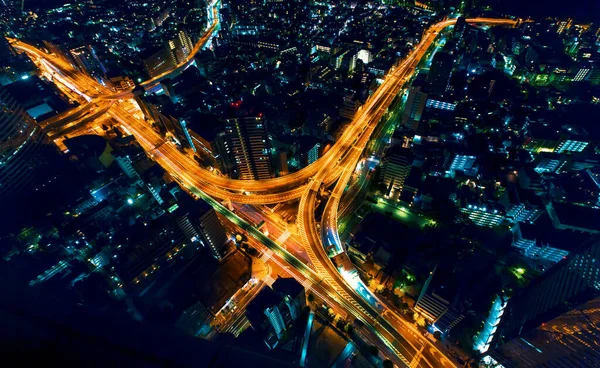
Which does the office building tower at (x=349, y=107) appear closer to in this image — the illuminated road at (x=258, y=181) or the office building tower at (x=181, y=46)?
the illuminated road at (x=258, y=181)

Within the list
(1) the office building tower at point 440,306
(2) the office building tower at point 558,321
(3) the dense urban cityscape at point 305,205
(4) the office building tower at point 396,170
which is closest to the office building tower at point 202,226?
(3) the dense urban cityscape at point 305,205

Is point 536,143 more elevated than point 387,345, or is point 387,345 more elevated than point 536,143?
point 536,143

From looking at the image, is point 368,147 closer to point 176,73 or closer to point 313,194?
point 313,194

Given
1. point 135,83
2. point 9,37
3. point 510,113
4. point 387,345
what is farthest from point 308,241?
point 9,37

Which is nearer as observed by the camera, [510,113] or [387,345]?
[387,345]

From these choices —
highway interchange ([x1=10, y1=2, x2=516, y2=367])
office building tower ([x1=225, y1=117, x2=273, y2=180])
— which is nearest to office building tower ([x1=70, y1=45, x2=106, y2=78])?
highway interchange ([x1=10, y1=2, x2=516, y2=367])

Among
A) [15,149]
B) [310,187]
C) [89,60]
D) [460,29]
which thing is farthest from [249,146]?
[460,29]

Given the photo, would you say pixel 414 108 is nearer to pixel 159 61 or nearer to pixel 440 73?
pixel 440 73

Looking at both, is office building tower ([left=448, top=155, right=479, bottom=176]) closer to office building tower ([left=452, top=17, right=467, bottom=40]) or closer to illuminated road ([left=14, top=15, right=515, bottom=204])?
illuminated road ([left=14, top=15, right=515, bottom=204])
